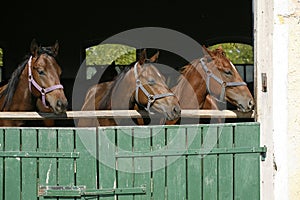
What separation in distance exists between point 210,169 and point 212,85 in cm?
222

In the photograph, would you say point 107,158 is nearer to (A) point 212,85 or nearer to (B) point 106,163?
(B) point 106,163

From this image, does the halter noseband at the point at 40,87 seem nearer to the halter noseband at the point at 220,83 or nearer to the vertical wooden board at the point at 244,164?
the halter noseband at the point at 220,83

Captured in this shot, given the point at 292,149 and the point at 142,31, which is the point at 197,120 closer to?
the point at 292,149

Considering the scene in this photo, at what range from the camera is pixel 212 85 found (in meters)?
6.91

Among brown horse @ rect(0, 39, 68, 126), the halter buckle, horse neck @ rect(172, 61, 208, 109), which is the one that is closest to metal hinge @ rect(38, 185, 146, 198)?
brown horse @ rect(0, 39, 68, 126)

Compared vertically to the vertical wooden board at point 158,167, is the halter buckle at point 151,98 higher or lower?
higher

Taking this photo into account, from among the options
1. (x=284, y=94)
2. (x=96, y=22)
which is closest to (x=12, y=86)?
(x=284, y=94)

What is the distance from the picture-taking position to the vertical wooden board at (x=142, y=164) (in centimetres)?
475

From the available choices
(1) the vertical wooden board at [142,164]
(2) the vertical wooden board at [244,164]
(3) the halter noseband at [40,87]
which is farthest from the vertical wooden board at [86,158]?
(3) the halter noseband at [40,87]

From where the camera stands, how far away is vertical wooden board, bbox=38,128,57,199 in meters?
4.73

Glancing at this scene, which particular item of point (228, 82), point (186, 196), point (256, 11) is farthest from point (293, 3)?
point (228, 82)

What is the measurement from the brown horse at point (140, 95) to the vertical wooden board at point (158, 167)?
3.88ft

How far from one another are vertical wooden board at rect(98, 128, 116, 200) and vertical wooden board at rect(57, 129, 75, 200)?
21 centimetres

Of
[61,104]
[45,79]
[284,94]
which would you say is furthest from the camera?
[45,79]
